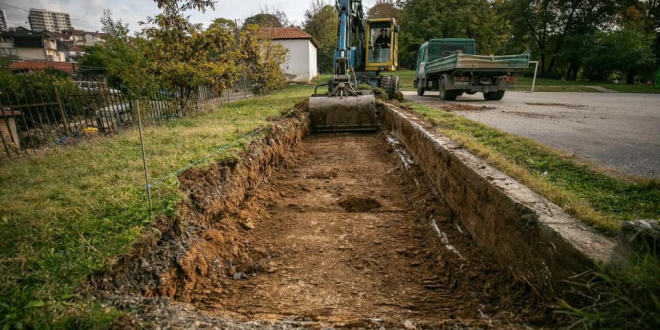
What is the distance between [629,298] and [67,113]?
29.6ft

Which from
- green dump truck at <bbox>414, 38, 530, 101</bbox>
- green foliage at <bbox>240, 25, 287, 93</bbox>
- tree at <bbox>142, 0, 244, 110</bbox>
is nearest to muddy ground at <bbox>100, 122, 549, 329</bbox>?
tree at <bbox>142, 0, 244, 110</bbox>

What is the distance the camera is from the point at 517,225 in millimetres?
2379

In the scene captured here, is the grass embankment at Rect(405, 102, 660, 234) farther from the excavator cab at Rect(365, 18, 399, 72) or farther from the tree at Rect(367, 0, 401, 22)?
the tree at Rect(367, 0, 401, 22)

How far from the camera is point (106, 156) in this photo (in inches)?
187

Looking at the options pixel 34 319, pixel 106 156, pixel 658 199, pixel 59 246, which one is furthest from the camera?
pixel 106 156

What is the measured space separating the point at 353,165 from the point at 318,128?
10.3 feet

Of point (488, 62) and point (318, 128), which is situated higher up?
point (488, 62)

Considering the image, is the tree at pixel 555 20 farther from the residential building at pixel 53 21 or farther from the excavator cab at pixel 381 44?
the residential building at pixel 53 21

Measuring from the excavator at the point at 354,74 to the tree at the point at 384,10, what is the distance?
39418 millimetres

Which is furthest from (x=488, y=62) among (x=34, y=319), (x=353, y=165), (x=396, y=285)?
(x=34, y=319)

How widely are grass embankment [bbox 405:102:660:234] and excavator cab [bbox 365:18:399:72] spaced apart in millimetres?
9229

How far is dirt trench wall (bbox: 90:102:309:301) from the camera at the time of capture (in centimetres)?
228

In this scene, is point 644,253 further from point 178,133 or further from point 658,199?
point 178,133

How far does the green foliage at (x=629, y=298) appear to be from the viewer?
1277 mm
